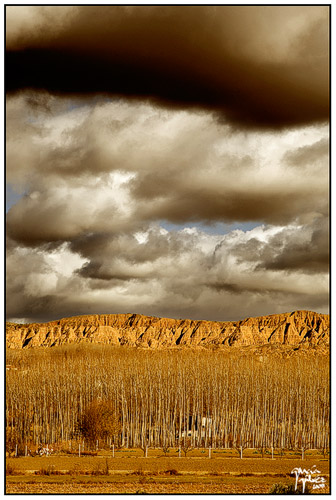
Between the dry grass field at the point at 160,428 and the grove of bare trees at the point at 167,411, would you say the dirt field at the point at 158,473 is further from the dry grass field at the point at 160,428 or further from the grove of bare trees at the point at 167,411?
the grove of bare trees at the point at 167,411

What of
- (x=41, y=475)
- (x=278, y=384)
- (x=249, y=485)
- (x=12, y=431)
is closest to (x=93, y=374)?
(x=12, y=431)

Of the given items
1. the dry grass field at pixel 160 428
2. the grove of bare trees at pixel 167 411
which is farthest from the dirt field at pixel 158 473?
the grove of bare trees at pixel 167 411

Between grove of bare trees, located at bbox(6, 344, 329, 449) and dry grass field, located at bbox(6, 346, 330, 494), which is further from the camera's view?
grove of bare trees, located at bbox(6, 344, 329, 449)

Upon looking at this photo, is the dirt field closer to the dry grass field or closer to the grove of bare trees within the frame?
the dry grass field

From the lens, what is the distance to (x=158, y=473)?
35.1 meters

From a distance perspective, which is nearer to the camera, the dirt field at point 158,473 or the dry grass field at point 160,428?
the dirt field at point 158,473

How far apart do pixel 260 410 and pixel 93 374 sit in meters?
21.7

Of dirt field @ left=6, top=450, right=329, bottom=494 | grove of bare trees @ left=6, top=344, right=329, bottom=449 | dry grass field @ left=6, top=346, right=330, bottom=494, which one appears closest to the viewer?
dirt field @ left=6, top=450, right=329, bottom=494

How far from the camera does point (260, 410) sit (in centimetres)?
6500

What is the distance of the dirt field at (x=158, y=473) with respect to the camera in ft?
87.6

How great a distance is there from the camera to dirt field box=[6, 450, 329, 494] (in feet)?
87.6

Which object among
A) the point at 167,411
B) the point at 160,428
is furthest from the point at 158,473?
the point at 160,428

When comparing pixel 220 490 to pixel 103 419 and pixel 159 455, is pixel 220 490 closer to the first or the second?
pixel 159 455

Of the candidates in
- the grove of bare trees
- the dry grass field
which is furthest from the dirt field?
the grove of bare trees
